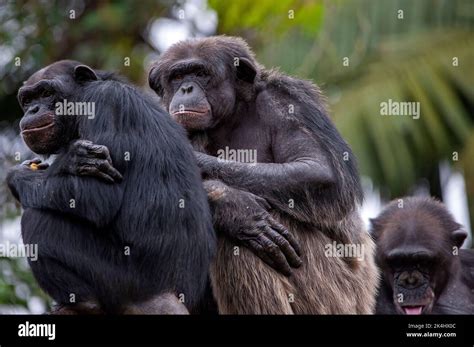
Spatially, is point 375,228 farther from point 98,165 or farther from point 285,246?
point 98,165

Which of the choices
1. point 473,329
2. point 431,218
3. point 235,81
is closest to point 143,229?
point 235,81

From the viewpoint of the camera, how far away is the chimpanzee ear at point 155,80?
8.76 meters

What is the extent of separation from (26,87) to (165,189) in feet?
4.08

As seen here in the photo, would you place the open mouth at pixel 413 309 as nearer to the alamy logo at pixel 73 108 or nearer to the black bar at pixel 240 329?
the black bar at pixel 240 329

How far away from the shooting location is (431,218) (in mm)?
10672

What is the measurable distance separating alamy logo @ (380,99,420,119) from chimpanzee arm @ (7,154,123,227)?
8.29 metres

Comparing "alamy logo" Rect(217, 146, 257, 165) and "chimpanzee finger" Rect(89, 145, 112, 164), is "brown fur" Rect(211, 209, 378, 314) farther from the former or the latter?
"chimpanzee finger" Rect(89, 145, 112, 164)

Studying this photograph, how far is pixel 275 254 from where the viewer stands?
7.97 metres

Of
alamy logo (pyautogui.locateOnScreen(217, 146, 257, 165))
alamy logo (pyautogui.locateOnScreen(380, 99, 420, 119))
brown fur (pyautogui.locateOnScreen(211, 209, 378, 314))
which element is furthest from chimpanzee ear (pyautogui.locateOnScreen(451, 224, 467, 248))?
alamy logo (pyautogui.locateOnScreen(380, 99, 420, 119))

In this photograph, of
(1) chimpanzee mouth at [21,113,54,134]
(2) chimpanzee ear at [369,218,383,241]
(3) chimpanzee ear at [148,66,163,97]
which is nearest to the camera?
(1) chimpanzee mouth at [21,113,54,134]

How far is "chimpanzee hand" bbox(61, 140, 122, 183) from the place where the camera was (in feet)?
24.2

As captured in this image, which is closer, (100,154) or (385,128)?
(100,154)

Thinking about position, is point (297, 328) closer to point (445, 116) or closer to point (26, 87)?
point (26, 87)

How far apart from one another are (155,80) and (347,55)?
6.96 metres
